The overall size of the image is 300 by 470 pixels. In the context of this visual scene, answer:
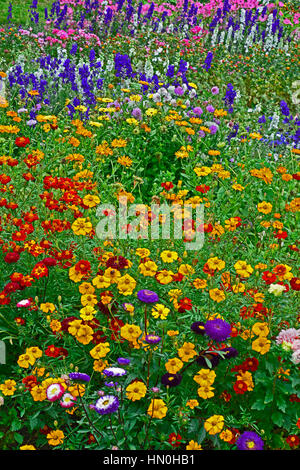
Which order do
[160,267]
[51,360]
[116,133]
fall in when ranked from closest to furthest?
[51,360] < [160,267] < [116,133]

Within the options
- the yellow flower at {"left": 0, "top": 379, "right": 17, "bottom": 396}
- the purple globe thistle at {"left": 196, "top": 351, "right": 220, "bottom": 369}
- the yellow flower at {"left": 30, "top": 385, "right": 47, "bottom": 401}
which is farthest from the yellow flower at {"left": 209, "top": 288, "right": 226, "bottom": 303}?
the yellow flower at {"left": 0, "top": 379, "right": 17, "bottom": 396}

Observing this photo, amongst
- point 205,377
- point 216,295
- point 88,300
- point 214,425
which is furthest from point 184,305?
point 214,425

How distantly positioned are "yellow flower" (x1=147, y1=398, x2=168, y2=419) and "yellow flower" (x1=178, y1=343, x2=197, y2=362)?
236 millimetres

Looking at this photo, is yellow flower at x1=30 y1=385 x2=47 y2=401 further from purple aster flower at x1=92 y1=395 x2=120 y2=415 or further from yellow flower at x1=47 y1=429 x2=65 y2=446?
purple aster flower at x1=92 y1=395 x2=120 y2=415

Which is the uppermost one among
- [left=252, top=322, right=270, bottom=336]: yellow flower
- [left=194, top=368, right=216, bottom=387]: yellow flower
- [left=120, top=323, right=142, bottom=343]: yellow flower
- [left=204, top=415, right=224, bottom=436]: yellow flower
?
[left=120, top=323, right=142, bottom=343]: yellow flower

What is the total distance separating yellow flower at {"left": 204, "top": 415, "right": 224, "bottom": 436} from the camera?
212 cm

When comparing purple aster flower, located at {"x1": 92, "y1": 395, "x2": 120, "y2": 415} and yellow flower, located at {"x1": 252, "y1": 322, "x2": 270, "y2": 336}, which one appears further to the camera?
yellow flower, located at {"x1": 252, "y1": 322, "x2": 270, "y2": 336}

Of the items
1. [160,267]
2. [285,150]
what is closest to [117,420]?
[160,267]

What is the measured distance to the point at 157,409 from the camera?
2.14 meters

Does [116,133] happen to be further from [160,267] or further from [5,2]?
[5,2]

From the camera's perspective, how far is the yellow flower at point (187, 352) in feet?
7.44

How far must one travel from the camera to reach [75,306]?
2.76 m

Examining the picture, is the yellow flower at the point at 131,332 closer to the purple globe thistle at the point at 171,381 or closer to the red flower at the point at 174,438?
the purple globe thistle at the point at 171,381

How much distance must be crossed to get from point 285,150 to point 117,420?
4.47 m
